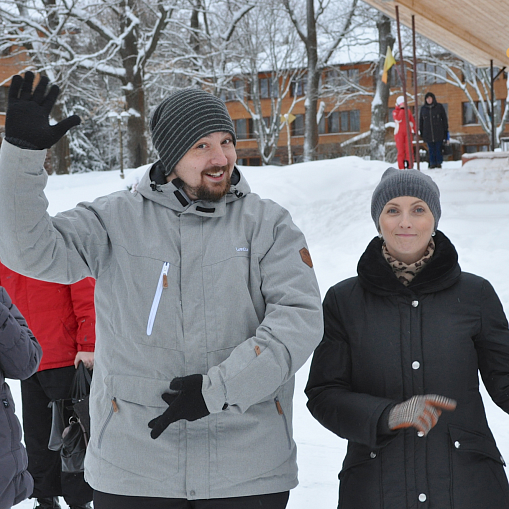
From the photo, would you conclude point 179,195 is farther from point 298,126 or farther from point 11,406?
point 298,126

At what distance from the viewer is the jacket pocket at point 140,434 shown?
1.99 m

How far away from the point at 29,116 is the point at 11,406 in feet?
5.07

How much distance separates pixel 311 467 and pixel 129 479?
242 cm

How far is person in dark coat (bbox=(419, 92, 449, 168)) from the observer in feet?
52.4

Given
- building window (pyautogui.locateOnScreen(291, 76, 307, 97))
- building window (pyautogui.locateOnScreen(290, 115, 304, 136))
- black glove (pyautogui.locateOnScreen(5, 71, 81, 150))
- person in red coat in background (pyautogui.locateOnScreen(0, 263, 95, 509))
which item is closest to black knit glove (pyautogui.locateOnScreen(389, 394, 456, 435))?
black glove (pyautogui.locateOnScreen(5, 71, 81, 150))

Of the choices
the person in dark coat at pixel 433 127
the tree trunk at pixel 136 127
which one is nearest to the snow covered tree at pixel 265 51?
the tree trunk at pixel 136 127

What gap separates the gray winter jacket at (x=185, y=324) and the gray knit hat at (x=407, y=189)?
17.6 inches

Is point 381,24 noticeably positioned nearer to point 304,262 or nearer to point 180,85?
point 180,85

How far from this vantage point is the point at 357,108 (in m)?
43.2

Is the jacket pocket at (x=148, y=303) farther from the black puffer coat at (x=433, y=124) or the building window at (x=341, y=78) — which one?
the building window at (x=341, y=78)

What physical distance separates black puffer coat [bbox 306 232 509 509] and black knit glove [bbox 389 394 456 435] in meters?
0.04

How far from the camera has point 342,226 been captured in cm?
1027

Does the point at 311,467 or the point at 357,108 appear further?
the point at 357,108

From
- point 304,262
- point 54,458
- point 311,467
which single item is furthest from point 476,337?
point 54,458
